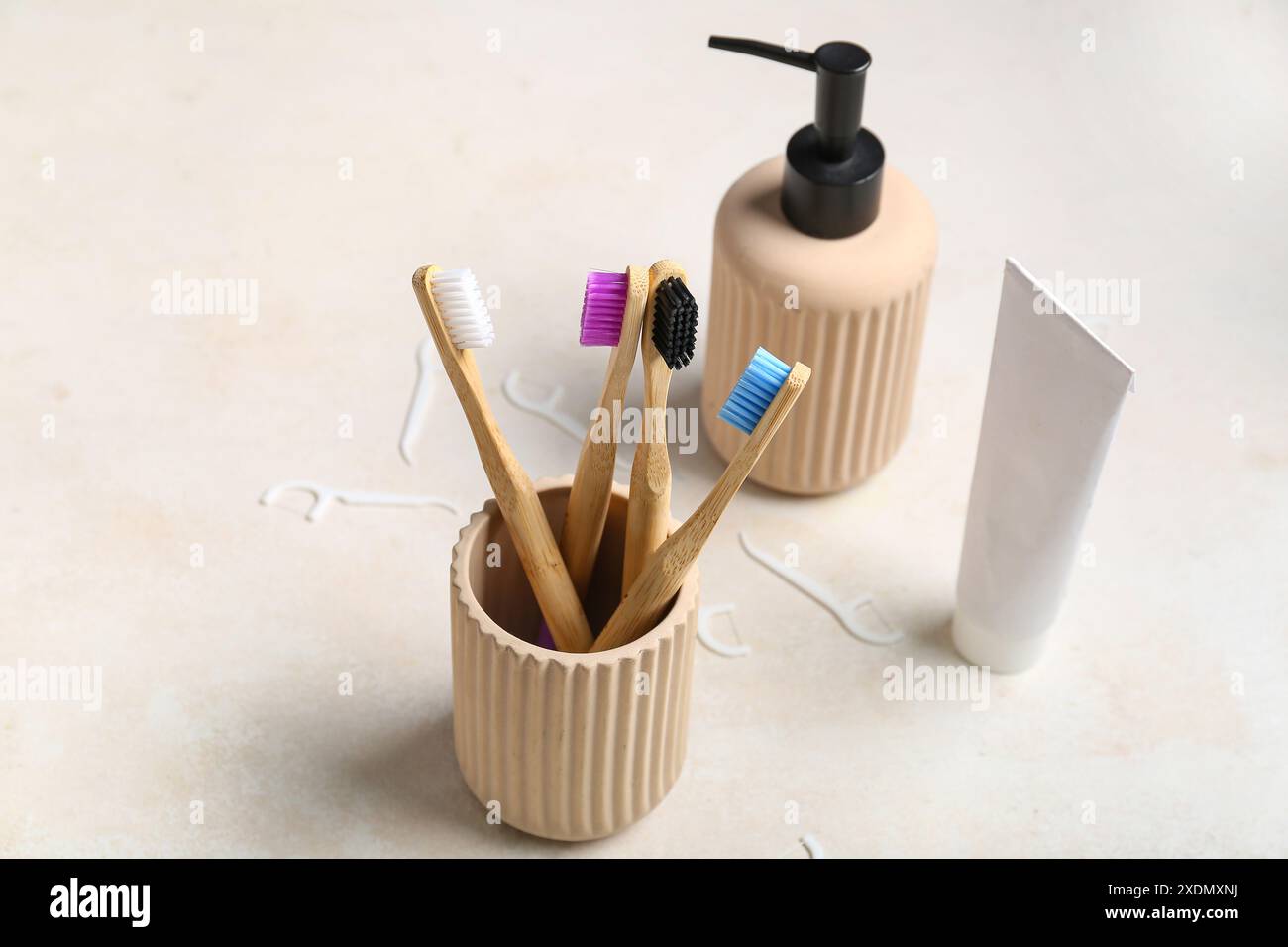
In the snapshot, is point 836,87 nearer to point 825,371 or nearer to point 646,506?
point 825,371

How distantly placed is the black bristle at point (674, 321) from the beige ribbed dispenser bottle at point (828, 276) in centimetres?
20

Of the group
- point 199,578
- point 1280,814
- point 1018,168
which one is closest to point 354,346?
point 199,578

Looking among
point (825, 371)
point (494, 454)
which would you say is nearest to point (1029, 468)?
point (825, 371)

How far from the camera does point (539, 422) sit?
984 millimetres

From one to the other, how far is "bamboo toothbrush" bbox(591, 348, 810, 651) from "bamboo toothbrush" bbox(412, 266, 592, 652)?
0.03 metres

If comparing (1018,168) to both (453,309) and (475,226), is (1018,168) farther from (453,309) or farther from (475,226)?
(453,309)

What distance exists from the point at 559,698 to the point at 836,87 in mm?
319

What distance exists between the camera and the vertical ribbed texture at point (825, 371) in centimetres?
90

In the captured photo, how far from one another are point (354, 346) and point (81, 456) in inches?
6.1

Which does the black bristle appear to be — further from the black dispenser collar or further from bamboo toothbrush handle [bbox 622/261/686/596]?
the black dispenser collar

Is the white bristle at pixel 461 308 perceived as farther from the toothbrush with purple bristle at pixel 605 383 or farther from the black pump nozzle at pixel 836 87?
the black pump nozzle at pixel 836 87

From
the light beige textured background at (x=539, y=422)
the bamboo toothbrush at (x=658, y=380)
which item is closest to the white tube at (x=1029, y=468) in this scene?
the light beige textured background at (x=539, y=422)

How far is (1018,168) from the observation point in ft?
3.70

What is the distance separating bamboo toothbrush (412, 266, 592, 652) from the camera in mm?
692
